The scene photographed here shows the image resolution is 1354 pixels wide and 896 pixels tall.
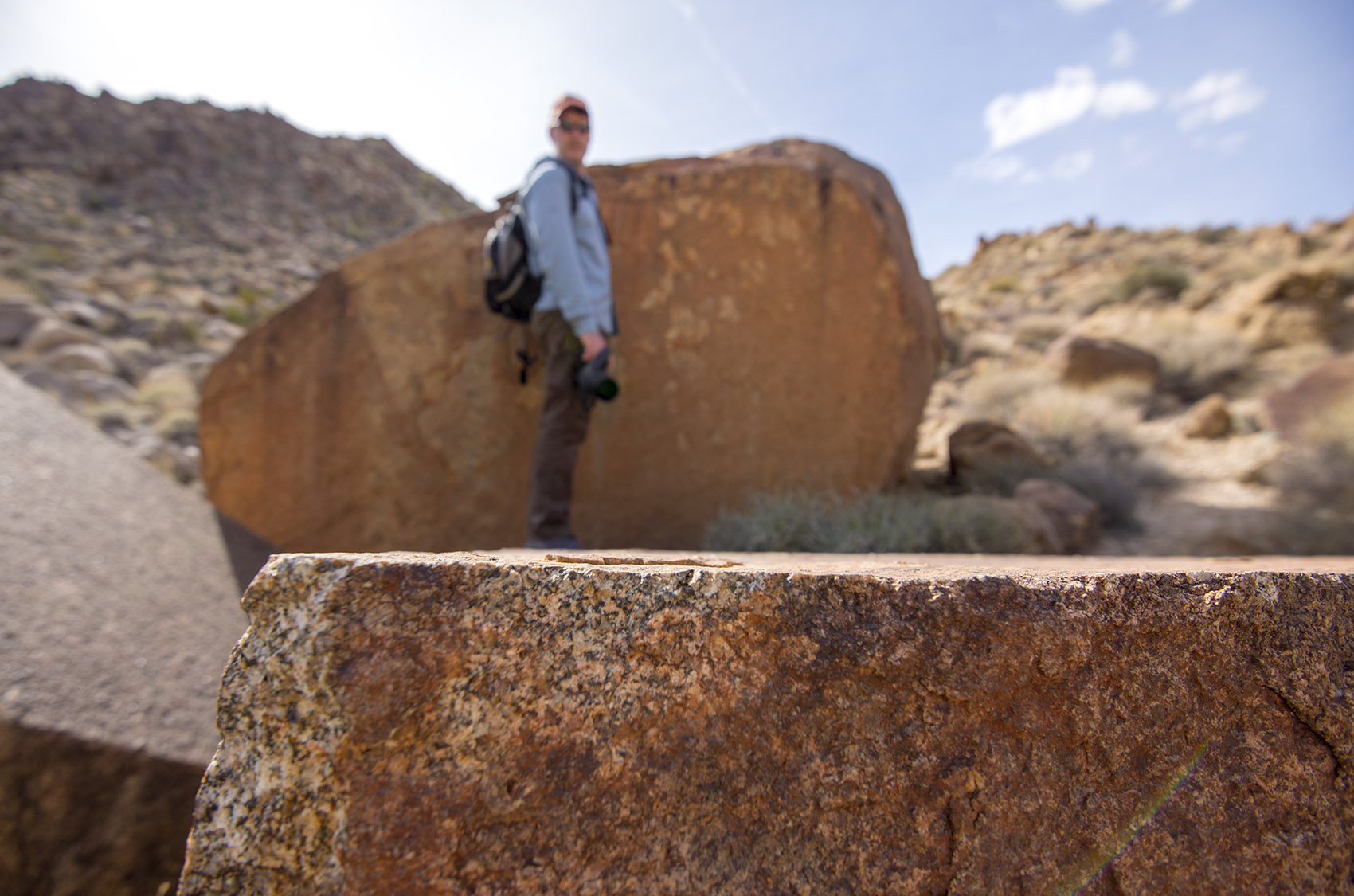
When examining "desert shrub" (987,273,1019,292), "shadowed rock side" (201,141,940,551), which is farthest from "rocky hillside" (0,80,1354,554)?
"shadowed rock side" (201,141,940,551)

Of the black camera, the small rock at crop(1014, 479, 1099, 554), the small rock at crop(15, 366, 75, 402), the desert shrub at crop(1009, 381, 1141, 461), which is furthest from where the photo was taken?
the small rock at crop(15, 366, 75, 402)

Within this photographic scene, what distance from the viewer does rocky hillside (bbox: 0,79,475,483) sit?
27.7 feet

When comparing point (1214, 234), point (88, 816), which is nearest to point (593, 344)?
point (88, 816)

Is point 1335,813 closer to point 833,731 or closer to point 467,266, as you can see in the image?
point 833,731

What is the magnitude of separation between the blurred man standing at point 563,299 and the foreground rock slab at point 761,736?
5.70 ft

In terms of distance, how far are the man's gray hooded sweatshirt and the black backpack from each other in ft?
0.09

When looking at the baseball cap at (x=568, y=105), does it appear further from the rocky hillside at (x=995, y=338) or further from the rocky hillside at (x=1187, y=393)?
the rocky hillside at (x=1187, y=393)

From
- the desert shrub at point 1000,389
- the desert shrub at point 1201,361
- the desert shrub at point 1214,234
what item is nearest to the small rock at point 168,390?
the desert shrub at point 1000,389

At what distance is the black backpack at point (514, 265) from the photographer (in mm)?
2641

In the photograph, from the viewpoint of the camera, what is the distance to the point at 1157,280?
14.5m

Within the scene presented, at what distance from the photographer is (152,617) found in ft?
6.90

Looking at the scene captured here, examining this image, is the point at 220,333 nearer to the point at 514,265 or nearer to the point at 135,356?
the point at 135,356

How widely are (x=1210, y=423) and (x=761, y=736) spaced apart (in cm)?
810

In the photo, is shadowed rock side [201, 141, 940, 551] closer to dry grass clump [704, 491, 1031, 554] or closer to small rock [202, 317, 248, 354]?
dry grass clump [704, 491, 1031, 554]
